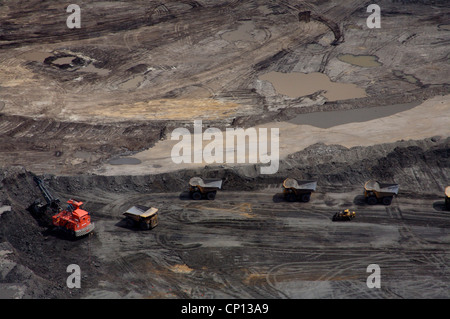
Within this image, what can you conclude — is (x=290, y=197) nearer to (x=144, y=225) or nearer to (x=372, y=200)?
(x=372, y=200)

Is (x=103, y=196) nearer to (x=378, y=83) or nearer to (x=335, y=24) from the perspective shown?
(x=378, y=83)

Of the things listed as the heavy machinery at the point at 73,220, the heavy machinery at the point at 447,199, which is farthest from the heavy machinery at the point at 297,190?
the heavy machinery at the point at 73,220

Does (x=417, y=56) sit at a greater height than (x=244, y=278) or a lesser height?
greater

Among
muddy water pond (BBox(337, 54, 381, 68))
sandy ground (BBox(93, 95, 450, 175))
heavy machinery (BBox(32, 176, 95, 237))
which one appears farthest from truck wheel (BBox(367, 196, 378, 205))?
muddy water pond (BBox(337, 54, 381, 68))

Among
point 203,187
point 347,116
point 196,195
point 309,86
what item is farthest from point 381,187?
point 309,86

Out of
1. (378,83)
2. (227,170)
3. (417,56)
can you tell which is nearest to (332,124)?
(378,83)

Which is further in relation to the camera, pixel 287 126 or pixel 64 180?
pixel 287 126
